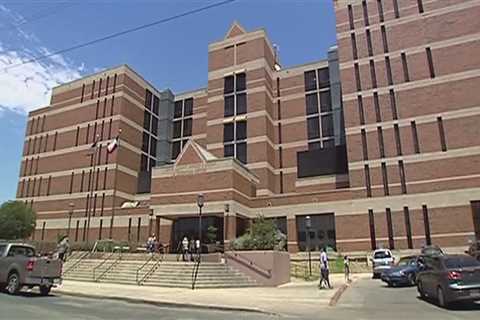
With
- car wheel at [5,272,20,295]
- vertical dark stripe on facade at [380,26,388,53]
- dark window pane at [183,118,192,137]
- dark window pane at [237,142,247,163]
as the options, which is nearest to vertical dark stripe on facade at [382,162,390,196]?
vertical dark stripe on facade at [380,26,388,53]

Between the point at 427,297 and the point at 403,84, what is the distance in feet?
108

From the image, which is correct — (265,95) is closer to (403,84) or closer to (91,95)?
(403,84)

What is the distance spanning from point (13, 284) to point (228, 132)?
130ft

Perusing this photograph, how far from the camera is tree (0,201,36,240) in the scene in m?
50.5

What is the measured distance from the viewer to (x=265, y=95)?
175ft

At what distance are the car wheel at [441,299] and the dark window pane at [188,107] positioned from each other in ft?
178

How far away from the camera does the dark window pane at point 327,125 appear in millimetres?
52438

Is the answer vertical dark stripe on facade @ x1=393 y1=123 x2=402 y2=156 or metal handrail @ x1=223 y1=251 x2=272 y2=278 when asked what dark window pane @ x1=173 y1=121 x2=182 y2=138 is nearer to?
vertical dark stripe on facade @ x1=393 y1=123 x2=402 y2=156

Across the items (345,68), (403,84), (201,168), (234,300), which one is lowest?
(234,300)

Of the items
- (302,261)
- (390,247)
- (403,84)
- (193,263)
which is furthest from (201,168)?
(403,84)

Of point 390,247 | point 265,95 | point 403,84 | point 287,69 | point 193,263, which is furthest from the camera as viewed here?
point 287,69

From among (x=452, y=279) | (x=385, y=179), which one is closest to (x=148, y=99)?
(x=385, y=179)

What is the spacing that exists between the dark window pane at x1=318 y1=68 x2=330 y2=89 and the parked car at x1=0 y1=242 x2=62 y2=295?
4460cm

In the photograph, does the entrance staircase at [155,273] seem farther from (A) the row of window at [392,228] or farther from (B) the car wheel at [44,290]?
(A) the row of window at [392,228]
